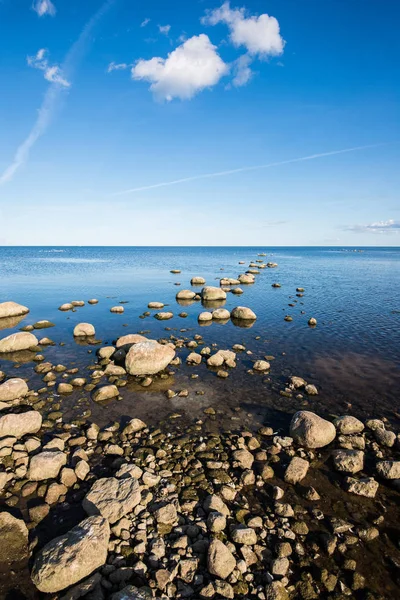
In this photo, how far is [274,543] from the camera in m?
8.19

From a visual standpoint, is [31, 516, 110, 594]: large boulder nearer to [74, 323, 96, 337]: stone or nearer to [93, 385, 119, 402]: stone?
[93, 385, 119, 402]: stone

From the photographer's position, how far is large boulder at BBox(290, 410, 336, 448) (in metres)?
12.1

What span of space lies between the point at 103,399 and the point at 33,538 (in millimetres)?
7777

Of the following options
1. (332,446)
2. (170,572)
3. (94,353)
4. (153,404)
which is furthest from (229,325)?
(170,572)

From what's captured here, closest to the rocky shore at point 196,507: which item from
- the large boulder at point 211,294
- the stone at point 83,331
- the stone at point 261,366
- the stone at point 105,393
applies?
the stone at point 105,393

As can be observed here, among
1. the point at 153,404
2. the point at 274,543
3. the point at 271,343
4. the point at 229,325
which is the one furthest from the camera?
the point at 229,325

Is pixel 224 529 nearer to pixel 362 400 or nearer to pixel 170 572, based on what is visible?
pixel 170 572

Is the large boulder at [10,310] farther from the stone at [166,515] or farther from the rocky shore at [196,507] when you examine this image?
the stone at [166,515]

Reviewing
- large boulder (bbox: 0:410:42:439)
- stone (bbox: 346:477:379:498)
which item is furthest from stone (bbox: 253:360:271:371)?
large boulder (bbox: 0:410:42:439)

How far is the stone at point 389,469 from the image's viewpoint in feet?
34.6

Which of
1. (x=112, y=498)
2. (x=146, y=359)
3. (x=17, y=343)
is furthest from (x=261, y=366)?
(x=17, y=343)

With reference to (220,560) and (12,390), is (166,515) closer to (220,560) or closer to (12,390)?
(220,560)

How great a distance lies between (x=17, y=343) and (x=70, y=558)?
1978cm

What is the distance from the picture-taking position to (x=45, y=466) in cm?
1029
